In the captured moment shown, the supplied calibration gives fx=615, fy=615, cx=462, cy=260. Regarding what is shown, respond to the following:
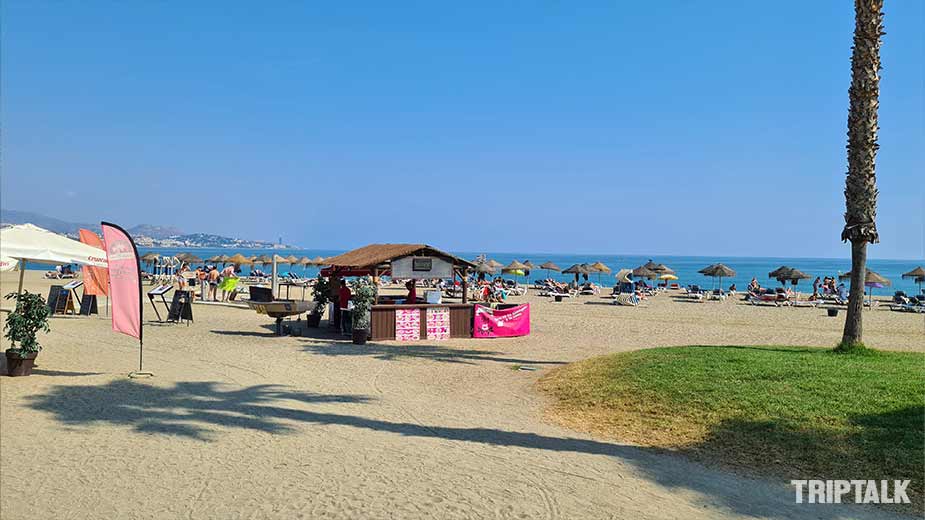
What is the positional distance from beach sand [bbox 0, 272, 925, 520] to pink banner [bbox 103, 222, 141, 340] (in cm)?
100

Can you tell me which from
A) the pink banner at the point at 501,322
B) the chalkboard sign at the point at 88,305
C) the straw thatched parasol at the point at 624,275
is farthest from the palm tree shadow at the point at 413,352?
the straw thatched parasol at the point at 624,275

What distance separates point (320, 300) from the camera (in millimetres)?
19578

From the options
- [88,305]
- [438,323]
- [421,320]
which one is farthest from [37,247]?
[88,305]

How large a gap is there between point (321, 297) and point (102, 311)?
8228 millimetres

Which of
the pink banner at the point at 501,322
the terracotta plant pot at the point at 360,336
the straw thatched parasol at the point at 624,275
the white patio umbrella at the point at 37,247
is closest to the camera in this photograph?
the white patio umbrella at the point at 37,247

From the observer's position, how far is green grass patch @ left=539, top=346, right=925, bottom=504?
6.73 meters

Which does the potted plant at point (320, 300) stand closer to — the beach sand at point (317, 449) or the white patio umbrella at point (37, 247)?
the beach sand at point (317, 449)

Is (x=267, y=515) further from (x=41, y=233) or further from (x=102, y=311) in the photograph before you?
(x=102, y=311)

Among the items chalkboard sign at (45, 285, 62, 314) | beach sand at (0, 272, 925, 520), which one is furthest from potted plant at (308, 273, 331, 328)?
chalkboard sign at (45, 285, 62, 314)

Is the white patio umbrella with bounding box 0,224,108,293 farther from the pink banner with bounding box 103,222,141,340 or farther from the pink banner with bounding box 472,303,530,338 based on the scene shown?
the pink banner with bounding box 472,303,530,338

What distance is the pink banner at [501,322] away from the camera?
699 inches

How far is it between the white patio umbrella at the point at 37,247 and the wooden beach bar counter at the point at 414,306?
7.04 metres

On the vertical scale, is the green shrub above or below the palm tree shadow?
above

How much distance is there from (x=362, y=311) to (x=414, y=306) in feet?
5.57
